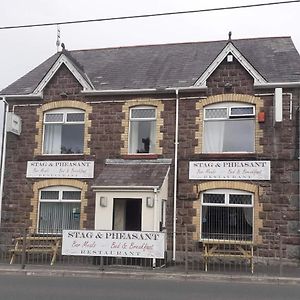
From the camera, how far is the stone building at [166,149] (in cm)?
1745

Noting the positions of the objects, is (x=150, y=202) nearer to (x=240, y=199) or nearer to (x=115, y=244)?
(x=115, y=244)

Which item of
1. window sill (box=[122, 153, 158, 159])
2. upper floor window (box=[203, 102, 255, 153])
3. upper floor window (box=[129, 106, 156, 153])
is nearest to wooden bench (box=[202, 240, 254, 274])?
upper floor window (box=[203, 102, 255, 153])

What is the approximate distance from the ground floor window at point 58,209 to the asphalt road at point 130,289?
15.9ft

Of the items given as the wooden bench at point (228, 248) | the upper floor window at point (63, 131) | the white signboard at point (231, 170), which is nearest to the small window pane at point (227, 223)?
the wooden bench at point (228, 248)

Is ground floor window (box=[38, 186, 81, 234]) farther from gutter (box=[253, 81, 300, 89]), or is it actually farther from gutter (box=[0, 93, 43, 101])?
gutter (box=[253, 81, 300, 89])

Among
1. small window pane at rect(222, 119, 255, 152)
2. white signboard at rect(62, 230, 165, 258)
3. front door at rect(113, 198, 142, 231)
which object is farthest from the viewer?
front door at rect(113, 198, 142, 231)

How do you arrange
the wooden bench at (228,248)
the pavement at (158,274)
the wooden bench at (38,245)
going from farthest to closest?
the wooden bench at (38,245) < the wooden bench at (228,248) < the pavement at (158,274)

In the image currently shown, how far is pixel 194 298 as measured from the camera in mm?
10562

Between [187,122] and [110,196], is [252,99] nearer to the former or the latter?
[187,122]

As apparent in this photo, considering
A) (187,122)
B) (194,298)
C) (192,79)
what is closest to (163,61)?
(192,79)

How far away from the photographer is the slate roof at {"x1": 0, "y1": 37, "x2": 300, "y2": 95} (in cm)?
1897

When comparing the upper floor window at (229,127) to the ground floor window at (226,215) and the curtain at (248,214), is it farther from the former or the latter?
the curtain at (248,214)

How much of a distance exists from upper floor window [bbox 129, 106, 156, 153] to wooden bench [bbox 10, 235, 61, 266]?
435 centimetres

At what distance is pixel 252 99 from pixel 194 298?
932 cm
